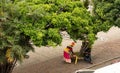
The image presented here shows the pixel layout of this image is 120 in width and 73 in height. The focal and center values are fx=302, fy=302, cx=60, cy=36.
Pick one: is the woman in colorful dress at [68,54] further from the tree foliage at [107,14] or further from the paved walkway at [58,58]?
the tree foliage at [107,14]

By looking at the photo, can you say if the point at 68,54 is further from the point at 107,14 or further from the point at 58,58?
the point at 107,14

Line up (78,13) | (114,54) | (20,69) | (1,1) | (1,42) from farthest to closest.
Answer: (114,54) → (20,69) → (78,13) → (1,1) → (1,42)

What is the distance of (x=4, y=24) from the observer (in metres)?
11.3

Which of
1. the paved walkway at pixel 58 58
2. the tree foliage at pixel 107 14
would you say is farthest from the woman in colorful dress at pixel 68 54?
the tree foliage at pixel 107 14

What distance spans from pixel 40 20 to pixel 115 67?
5.44 meters

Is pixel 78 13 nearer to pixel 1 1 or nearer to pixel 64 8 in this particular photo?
pixel 64 8

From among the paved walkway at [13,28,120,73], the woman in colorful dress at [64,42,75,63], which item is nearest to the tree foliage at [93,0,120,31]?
the woman in colorful dress at [64,42,75,63]

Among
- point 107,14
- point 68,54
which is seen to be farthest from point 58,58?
point 107,14

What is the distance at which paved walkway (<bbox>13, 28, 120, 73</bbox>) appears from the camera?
611 inches

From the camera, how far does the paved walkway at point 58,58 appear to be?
15.5m

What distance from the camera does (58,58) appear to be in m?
16.9

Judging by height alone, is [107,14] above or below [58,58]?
above

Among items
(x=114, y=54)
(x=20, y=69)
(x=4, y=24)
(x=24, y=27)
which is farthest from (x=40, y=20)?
(x=114, y=54)

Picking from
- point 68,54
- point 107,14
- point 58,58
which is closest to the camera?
point 107,14
